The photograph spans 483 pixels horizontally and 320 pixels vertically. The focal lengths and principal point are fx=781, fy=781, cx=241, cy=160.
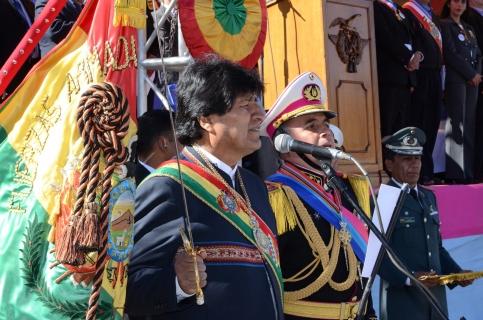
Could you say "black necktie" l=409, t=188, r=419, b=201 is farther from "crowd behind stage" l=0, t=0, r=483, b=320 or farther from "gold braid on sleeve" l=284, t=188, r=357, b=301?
Result: "gold braid on sleeve" l=284, t=188, r=357, b=301

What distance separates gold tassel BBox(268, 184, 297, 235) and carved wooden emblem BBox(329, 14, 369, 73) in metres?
2.68

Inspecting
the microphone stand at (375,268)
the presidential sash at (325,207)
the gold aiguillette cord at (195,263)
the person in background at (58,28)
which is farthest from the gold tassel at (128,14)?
the person in background at (58,28)

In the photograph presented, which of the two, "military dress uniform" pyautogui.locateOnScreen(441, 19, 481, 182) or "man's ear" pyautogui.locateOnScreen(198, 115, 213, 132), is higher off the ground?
"man's ear" pyautogui.locateOnScreen(198, 115, 213, 132)

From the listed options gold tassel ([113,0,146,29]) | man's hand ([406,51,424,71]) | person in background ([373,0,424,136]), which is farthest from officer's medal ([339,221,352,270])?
man's hand ([406,51,424,71])

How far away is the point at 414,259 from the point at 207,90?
8.19ft

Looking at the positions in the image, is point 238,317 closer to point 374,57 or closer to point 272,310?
point 272,310

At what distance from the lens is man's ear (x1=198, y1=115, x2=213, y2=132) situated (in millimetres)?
2762

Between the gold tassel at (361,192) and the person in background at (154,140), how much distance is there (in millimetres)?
957

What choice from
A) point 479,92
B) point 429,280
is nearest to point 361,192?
point 429,280

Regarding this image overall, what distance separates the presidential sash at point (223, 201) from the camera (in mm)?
2639

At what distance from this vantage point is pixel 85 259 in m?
2.04

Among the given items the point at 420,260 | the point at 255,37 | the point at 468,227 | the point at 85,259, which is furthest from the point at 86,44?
the point at 468,227

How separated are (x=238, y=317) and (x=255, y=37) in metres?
1.43

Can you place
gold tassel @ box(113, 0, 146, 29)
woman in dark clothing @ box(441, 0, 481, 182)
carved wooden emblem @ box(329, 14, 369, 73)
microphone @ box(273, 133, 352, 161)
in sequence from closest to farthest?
gold tassel @ box(113, 0, 146, 29) → microphone @ box(273, 133, 352, 161) → carved wooden emblem @ box(329, 14, 369, 73) → woman in dark clothing @ box(441, 0, 481, 182)
